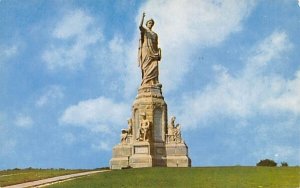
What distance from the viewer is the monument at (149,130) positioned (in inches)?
1660

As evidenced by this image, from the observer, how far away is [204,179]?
2667 cm

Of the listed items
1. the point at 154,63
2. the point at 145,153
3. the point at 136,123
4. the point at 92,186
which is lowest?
the point at 92,186

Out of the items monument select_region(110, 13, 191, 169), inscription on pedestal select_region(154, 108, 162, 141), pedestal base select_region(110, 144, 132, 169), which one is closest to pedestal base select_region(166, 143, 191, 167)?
monument select_region(110, 13, 191, 169)

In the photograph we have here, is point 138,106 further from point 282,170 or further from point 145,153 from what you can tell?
point 282,170

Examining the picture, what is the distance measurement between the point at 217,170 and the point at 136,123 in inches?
544

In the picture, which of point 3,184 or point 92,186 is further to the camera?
point 3,184

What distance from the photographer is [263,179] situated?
1045 inches

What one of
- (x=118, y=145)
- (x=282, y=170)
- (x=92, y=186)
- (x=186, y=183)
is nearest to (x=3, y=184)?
(x=92, y=186)

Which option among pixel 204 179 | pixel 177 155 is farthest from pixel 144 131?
pixel 204 179

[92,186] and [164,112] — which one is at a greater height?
[164,112]

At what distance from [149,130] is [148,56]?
626 centimetres

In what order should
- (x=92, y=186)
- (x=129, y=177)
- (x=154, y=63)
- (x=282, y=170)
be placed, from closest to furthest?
1. (x=92, y=186)
2. (x=129, y=177)
3. (x=282, y=170)
4. (x=154, y=63)

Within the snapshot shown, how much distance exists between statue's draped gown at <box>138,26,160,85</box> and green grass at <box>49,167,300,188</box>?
14.5 m

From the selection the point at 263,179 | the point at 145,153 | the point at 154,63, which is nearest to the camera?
the point at 263,179
